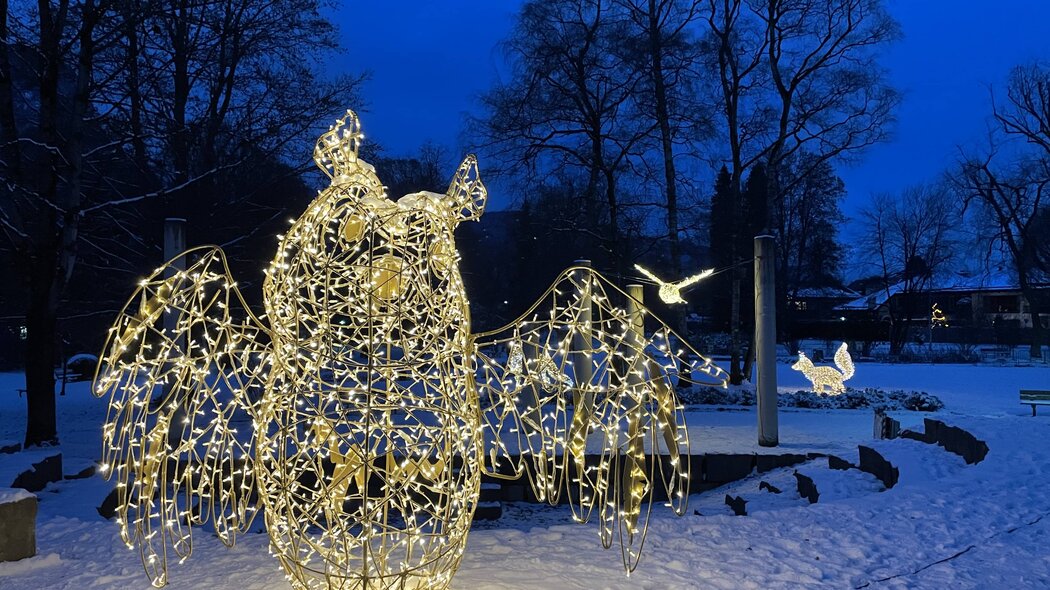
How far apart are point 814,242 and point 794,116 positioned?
20.1 metres

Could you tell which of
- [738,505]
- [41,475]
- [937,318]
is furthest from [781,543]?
[937,318]

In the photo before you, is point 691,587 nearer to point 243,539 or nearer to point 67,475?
point 243,539

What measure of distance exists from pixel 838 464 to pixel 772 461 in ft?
3.07

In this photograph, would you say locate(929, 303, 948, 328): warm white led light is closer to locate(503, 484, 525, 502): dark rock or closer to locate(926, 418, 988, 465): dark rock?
locate(926, 418, 988, 465): dark rock

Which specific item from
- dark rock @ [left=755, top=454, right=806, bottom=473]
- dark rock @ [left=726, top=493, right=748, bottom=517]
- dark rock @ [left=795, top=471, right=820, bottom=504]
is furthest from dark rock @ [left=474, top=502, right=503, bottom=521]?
dark rock @ [left=755, top=454, right=806, bottom=473]

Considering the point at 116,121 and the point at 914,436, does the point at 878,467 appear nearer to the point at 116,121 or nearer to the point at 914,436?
the point at 914,436

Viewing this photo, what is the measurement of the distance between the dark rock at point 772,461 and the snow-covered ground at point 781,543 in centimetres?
84

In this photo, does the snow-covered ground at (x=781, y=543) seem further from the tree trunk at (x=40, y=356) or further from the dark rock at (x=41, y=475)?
the tree trunk at (x=40, y=356)

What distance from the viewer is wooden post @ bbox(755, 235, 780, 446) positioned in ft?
30.9

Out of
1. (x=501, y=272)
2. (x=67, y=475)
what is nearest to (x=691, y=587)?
(x=67, y=475)

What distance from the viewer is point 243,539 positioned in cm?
550

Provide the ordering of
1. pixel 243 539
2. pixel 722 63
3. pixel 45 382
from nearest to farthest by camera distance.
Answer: pixel 243 539 < pixel 45 382 < pixel 722 63

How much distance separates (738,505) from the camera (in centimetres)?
719

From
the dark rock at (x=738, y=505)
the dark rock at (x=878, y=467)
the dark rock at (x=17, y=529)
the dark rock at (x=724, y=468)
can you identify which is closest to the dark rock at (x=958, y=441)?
the dark rock at (x=878, y=467)
